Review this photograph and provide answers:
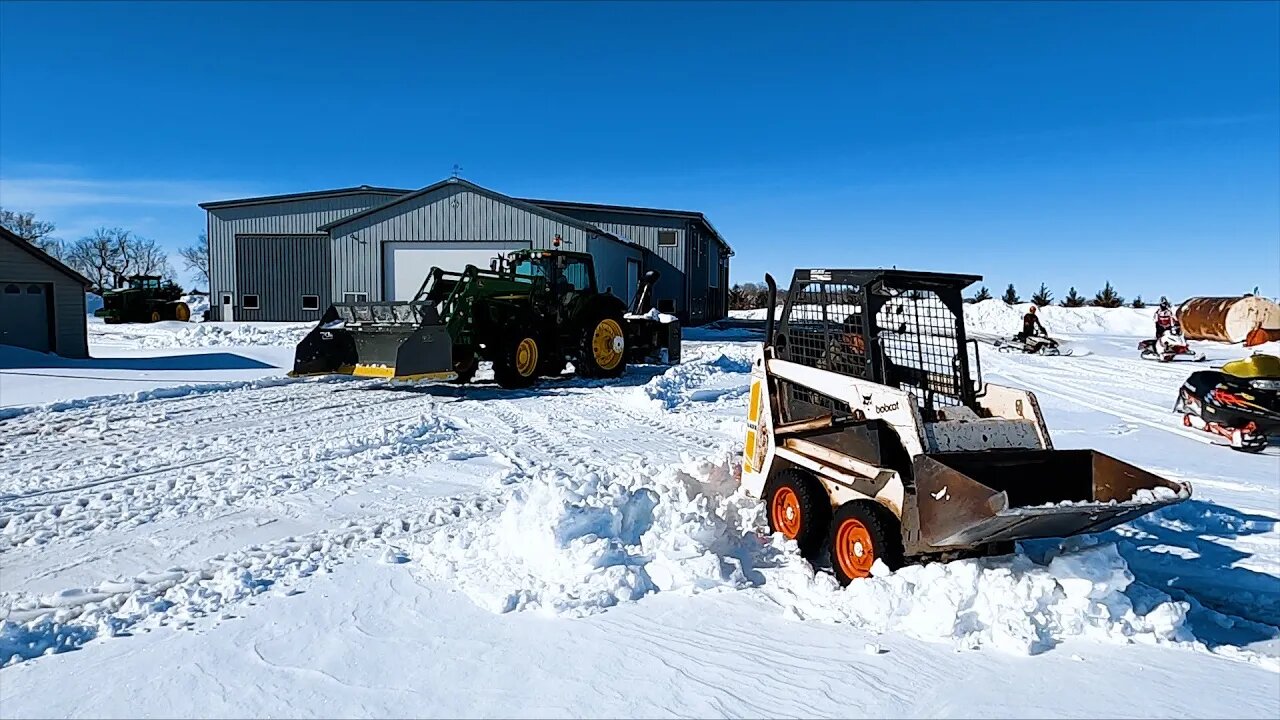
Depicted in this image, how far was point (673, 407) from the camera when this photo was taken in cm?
1040

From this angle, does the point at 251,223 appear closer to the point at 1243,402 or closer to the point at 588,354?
the point at 588,354

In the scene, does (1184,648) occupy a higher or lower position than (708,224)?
lower

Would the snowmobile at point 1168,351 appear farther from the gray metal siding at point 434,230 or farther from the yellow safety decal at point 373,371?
the yellow safety decal at point 373,371

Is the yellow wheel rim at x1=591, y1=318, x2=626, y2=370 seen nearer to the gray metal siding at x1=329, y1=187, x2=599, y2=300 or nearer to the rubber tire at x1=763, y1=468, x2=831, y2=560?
the rubber tire at x1=763, y1=468, x2=831, y2=560

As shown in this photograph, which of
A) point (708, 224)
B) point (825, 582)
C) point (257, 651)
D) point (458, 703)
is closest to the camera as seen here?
point (458, 703)

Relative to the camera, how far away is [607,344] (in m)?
A: 13.8

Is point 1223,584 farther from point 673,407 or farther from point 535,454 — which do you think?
point 673,407

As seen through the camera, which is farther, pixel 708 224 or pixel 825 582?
pixel 708 224

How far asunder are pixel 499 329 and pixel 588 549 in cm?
817

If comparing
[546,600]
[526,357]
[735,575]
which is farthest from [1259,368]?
[526,357]

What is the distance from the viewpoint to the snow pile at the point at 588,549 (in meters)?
3.93

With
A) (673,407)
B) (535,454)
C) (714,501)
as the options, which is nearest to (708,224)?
(673,407)

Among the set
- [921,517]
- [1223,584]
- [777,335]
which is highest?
[777,335]

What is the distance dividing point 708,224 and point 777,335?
90.3 ft
